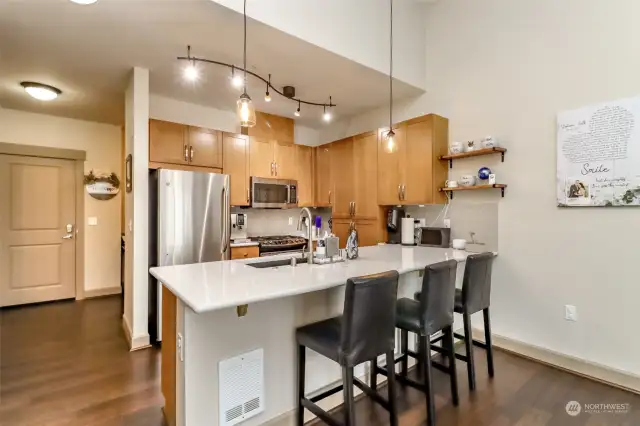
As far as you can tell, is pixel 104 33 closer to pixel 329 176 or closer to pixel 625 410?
pixel 329 176

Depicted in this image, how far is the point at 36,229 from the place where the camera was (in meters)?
4.66

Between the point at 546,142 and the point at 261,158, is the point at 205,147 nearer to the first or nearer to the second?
the point at 261,158

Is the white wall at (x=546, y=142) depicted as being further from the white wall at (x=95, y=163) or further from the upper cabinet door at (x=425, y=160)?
the white wall at (x=95, y=163)

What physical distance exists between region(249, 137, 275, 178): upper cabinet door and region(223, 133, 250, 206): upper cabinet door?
0.09 m

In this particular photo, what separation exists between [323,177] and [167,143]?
219 centimetres

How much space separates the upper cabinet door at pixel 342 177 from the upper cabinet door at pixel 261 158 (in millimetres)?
906

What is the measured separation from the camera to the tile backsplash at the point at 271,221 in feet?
15.9

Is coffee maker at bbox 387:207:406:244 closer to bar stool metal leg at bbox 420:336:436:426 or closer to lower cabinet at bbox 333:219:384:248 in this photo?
lower cabinet at bbox 333:219:384:248

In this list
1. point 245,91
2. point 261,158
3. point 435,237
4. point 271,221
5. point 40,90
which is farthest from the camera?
point 271,221

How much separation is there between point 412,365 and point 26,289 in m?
5.27

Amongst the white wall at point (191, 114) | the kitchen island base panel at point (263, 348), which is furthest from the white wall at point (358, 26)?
the white wall at point (191, 114)

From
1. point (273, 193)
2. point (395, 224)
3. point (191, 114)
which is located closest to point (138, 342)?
point (273, 193)

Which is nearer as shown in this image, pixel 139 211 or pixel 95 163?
pixel 139 211

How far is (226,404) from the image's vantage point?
5.75 feet
